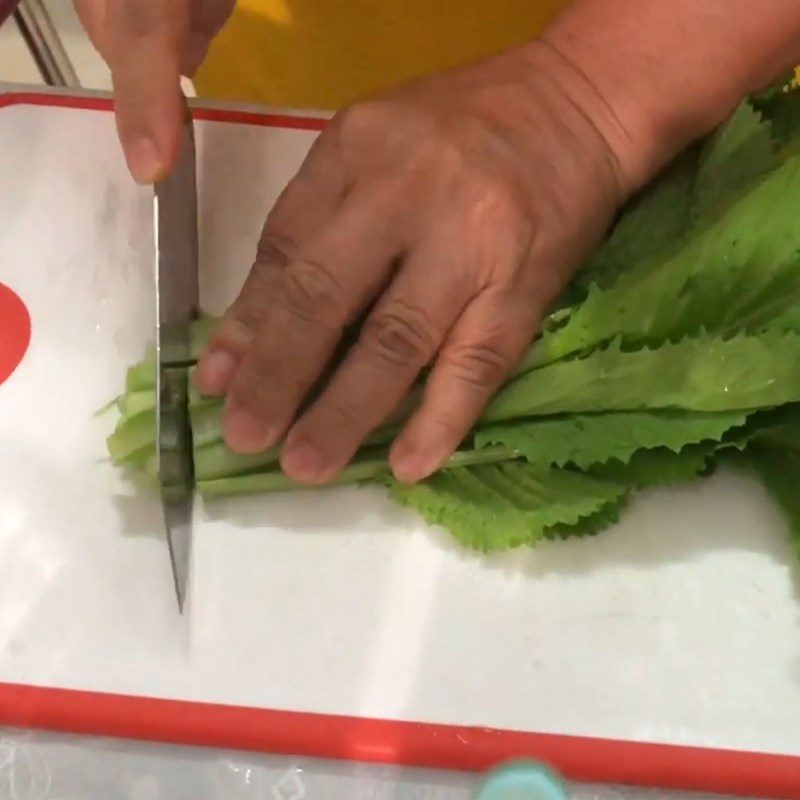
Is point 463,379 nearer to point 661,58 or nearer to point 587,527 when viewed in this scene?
point 587,527

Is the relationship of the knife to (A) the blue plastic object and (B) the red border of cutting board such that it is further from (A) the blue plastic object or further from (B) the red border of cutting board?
(A) the blue plastic object

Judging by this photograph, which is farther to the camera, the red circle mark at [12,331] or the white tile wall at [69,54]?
the white tile wall at [69,54]

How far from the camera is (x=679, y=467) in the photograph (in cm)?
64

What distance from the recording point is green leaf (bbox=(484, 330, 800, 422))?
1.88ft

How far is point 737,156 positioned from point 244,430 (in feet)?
1.15

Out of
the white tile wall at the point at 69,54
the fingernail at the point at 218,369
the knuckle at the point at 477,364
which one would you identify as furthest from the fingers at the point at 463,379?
the white tile wall at the point at 69,54

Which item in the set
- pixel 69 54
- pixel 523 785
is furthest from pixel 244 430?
pixel 69 54

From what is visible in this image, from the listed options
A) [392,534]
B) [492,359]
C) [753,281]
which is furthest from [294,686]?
[753,281]

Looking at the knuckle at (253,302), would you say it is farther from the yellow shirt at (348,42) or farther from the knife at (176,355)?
the yellow shirt at (348,42)

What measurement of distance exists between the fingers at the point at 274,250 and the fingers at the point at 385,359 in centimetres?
6

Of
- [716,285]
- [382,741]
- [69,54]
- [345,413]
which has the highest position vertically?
[716,285]

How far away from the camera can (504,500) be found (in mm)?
621

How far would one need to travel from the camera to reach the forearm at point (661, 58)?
670mm

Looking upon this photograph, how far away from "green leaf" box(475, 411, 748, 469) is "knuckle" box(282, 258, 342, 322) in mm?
118
